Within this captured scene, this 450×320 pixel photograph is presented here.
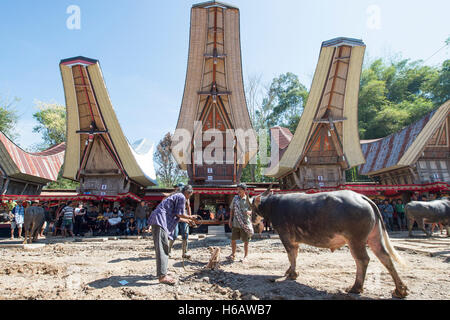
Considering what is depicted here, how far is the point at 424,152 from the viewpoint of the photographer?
1605 centimetres

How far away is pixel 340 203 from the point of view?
349cm

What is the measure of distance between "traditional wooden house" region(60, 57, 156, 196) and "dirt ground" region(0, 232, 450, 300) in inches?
360

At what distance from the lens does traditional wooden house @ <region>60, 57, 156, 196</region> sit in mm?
14258

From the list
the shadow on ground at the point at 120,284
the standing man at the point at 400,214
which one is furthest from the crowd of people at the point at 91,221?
the standing man at the point at 400,214

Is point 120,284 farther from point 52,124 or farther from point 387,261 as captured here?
point 52,124

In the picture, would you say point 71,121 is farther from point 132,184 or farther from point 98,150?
point 132,184

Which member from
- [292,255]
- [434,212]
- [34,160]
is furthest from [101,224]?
[434,212]

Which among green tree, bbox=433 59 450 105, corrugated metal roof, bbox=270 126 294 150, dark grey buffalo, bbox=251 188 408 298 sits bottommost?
dark grey buffalo, bbox=251 188 408 298

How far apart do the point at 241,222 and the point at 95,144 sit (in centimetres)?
1321

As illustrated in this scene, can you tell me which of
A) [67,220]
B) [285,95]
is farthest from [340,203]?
[285,95]

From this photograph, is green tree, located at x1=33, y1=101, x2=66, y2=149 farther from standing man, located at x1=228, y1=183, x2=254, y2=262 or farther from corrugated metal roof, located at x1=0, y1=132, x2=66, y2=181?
standing man, located at x1=228, y1=183, x2=254, y2=262

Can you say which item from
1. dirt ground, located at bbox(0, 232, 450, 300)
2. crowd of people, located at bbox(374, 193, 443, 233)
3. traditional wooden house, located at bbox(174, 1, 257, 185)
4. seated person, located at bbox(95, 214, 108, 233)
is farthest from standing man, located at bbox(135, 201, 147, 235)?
crowd of people, located at bbox(374, 193, 443, 233)
